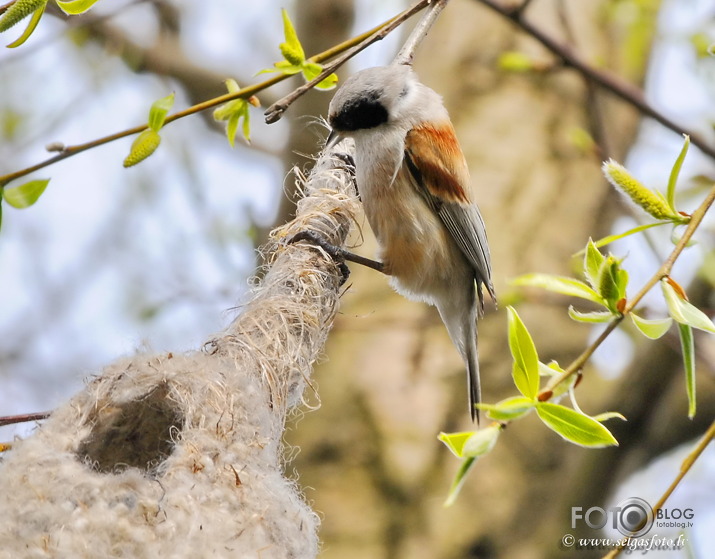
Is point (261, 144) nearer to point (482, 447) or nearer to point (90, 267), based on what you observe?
point (90, 267)

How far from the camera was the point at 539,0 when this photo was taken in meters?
4.06

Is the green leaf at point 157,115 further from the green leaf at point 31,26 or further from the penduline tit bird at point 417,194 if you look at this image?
the penduline tit bird at point 417,194

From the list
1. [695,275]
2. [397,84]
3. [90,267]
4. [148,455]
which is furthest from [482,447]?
[90,267]

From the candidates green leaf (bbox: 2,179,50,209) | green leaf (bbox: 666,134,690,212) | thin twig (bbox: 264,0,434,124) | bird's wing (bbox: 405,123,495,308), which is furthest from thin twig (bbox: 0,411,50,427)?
bird's wing (bbox: 405,123,495,308)

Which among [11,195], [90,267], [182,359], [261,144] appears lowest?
[90,267]

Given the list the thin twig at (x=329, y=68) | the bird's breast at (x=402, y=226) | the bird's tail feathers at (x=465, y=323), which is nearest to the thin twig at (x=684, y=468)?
the thin twig at (x=329, y=68)

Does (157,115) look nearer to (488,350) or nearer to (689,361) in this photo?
(689,361)

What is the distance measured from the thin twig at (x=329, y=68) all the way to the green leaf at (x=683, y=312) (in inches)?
22.6

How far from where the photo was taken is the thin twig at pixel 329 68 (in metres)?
1.20

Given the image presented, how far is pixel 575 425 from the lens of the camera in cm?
87

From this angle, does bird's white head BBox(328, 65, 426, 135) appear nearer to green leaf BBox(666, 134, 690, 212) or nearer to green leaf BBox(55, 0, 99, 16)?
green leaf BBox(55, 0, 99, 16)

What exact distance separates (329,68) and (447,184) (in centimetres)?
101

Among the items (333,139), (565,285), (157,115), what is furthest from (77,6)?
(333,139)

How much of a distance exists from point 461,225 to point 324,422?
5.20 ft
